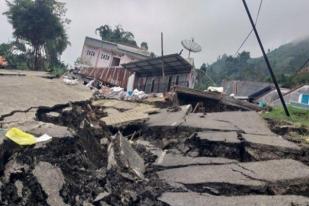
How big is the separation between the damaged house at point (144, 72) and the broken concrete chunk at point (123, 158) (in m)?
6.37

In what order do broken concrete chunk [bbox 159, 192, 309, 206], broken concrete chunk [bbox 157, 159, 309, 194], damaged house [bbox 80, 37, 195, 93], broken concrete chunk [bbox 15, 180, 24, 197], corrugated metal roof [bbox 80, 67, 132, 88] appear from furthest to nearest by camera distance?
corrugated metal roof [bbox 80, 67, 132, 88], damaged house [bbox 80, 37, 195, 93], broken concrete chunk [bbox 157, 159, 309, 194], broken concrete chunk [bbox 159, 192, 309, 206], broken concrete chunk [bbox 15, 180, 24, 197]

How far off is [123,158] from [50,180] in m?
1.01

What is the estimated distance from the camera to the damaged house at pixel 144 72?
13.8 metres

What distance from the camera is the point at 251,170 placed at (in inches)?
162

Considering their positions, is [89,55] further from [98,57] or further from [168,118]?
[168,118]

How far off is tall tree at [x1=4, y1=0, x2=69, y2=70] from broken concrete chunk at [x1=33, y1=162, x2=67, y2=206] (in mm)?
16534

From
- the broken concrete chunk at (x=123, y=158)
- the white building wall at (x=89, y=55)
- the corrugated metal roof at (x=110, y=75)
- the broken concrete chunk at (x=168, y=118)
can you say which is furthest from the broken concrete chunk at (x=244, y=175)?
the white building wall at (x=89, y=55)

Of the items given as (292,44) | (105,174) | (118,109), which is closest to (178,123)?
(118,109)

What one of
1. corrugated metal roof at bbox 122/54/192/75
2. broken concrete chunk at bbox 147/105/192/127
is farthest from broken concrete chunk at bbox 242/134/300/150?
corrugated metal roof at bbox 122/54/192/75

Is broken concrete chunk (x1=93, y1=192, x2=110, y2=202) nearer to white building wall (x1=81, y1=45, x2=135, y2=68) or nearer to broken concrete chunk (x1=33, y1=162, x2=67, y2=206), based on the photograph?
broken concrete chunk (x1=33, y1=162, x2=67, y2=206)

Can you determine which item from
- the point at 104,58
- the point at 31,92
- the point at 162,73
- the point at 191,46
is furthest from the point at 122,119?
the point at 104,58

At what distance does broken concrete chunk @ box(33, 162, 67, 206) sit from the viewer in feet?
9.79

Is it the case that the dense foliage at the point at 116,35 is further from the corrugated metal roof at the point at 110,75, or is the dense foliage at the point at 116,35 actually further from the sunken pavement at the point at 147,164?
the sunken pavement at the point at 147,164

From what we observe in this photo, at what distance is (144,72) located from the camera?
1619cm
